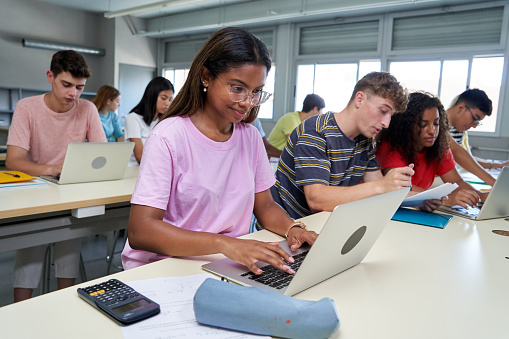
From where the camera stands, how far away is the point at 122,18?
928 cm

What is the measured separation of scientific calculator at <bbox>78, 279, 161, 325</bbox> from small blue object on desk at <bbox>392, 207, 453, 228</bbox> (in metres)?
1.21

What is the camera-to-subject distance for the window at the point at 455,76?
5855mm

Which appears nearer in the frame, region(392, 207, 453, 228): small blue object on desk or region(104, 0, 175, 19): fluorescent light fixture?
region(392, 207, 453, 228): small blue object on desk

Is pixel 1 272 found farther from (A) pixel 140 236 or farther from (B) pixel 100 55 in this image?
(B) pixel 100 55

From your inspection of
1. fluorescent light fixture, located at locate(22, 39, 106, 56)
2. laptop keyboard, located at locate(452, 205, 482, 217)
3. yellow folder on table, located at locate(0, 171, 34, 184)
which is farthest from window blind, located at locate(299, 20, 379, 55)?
yellow folder on table, located at locate(0, 171, 34, 184)

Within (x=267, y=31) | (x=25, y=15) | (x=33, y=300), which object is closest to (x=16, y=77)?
(x=25, y=15)

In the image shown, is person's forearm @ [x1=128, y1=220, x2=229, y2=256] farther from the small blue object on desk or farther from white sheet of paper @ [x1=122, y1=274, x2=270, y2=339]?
the small blue object on desk

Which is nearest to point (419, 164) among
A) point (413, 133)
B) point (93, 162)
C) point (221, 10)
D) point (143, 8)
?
point (413, 133)

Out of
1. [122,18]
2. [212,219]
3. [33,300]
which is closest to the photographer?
[33,300]

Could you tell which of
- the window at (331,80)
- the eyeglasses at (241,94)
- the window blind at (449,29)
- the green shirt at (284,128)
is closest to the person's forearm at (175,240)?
the eyeglasses at (241,94)

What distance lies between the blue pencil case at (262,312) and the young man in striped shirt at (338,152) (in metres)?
0.96

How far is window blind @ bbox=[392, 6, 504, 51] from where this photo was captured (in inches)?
226

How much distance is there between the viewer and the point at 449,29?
612cm

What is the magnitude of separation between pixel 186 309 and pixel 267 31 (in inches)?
312
